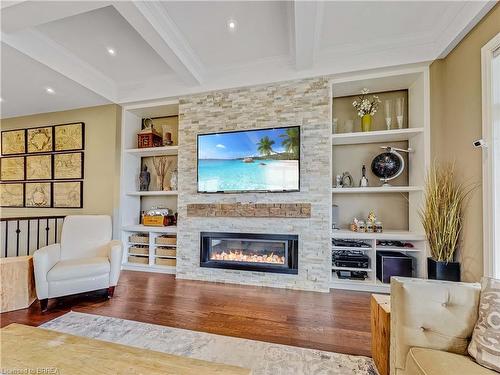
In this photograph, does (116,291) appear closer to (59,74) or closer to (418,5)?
(59,74)

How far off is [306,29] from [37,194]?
17.2ft

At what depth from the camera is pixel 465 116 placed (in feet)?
7.43

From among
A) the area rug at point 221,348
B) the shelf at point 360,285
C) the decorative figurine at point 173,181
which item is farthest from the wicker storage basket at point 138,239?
the shelf at point 360,285

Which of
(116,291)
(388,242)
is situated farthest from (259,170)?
(116,291)

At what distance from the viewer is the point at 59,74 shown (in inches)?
120

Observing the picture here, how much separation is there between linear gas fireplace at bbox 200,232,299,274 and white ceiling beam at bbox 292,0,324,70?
2.22 meters

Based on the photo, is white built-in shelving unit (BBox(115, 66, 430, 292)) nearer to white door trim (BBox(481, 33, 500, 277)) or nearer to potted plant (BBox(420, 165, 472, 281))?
potted plant (BBox(420, 165, 472, 281))

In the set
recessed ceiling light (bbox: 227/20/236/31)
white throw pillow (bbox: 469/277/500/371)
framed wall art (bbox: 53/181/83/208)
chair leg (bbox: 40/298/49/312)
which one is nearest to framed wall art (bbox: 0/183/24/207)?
framed wall art (bbox: 53/181/83/208)

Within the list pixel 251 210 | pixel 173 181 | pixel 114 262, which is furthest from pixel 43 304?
pixel 251 210

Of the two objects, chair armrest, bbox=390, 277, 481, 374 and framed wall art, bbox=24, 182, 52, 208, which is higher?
framed wall art, bbox=24, 182, 52, 208

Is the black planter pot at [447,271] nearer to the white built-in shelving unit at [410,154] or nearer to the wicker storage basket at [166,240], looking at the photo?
the white built-in shelving unit at [410,154]

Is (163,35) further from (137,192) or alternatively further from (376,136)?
(376,136)

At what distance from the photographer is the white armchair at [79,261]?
2.37m

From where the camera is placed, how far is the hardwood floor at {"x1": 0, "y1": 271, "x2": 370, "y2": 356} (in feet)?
6.42
